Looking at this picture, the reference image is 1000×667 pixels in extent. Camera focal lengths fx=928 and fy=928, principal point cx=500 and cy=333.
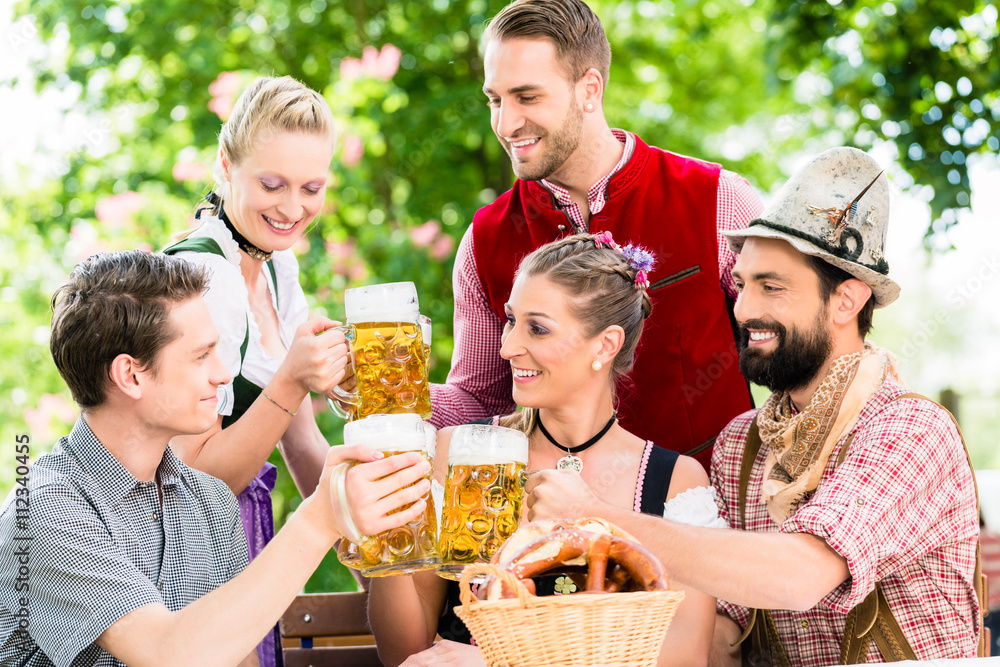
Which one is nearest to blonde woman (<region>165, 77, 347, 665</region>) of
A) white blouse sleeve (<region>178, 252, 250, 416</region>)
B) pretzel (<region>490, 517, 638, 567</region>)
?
white blouse sleeve (<region>178, 252, 250, 416</region>)

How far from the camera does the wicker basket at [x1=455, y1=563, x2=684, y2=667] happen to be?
4.49ft

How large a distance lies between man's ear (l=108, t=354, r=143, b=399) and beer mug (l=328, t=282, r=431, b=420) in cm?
47

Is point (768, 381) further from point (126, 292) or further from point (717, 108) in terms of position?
point (717, 108)

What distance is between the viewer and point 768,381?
250 centimetres

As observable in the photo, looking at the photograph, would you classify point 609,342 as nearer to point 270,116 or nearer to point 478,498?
point 478,498

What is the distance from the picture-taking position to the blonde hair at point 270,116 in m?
2.64

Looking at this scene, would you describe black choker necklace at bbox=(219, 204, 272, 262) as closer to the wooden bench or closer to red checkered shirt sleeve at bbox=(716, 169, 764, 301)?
the wooden bench

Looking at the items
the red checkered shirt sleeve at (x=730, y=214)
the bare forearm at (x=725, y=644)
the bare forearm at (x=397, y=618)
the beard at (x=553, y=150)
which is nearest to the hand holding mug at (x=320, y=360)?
the bare forearm at (x=397, y=618)

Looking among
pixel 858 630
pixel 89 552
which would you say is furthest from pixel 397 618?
pixel 858 630

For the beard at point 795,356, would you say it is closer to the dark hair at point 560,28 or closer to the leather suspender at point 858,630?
the leather suspender at point 858,630

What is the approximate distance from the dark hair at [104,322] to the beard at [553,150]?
4.31ft

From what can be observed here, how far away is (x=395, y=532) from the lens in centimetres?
179

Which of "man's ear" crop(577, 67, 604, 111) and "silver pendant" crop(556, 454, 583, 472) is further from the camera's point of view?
"man's ear" crop(577, 67, 604, 111)

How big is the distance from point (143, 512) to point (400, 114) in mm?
4612
